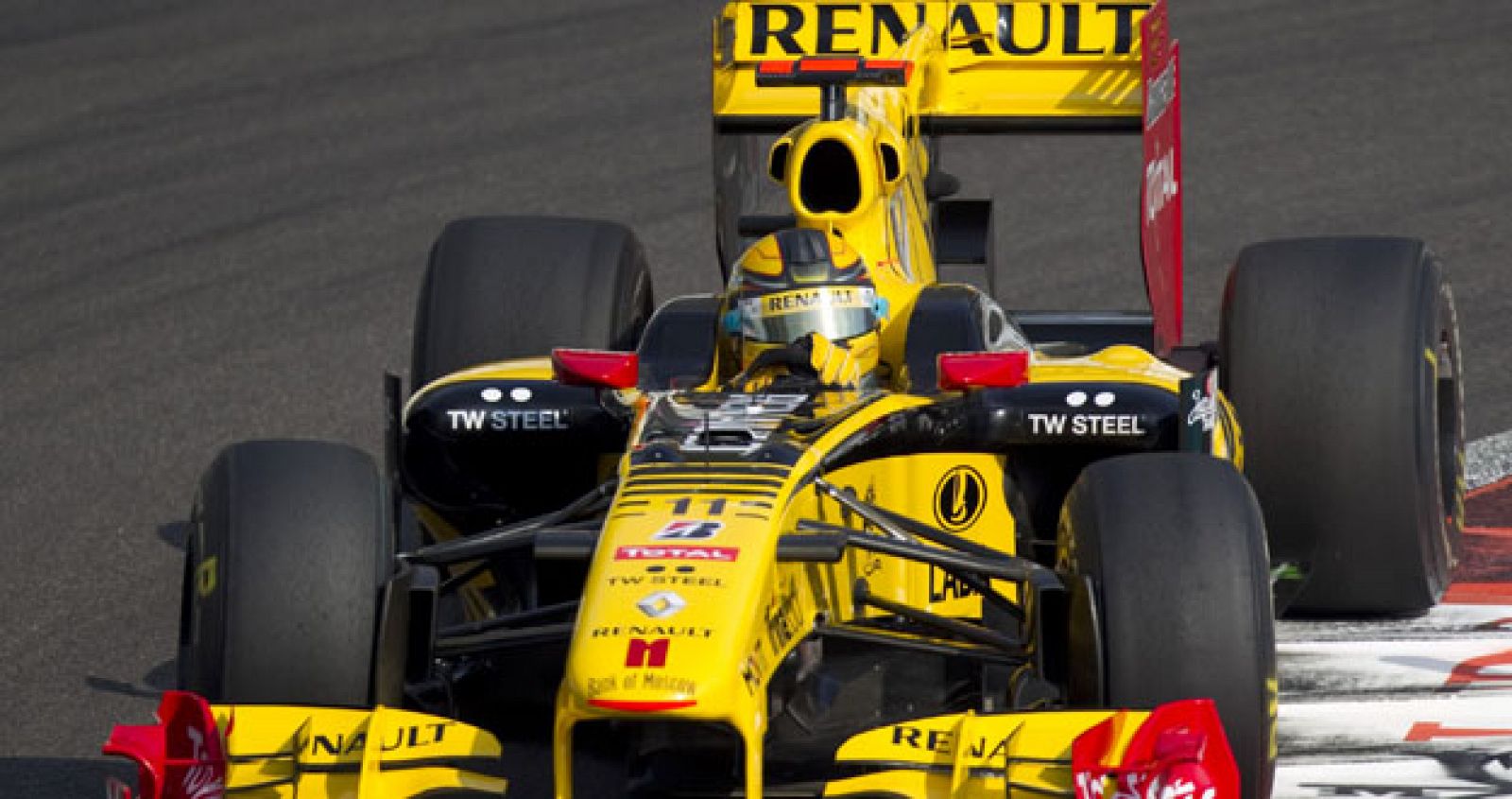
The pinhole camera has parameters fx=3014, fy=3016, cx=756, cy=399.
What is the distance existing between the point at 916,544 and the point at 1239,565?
79cm

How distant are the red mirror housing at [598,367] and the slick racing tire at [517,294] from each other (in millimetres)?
1455

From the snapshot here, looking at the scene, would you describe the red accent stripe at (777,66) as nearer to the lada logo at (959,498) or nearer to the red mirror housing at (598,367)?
the red mirror housing at (598,367)

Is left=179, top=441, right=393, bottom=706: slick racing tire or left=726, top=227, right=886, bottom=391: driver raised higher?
left=726, top=227, right=886, bottom=391: driver

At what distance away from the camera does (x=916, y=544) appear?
7.03m

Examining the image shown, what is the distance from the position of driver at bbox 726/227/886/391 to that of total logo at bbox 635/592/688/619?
65.2 inches

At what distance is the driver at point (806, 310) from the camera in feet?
26.2

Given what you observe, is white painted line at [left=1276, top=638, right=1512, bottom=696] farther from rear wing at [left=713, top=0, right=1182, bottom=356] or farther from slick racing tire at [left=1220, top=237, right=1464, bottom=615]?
rear wing at [left=713, top=0, right=1182, bottom=356]

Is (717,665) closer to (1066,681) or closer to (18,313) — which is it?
(1066,681)

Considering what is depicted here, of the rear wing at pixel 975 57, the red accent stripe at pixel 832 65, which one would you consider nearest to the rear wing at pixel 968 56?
the rear wing at pixel 975 57

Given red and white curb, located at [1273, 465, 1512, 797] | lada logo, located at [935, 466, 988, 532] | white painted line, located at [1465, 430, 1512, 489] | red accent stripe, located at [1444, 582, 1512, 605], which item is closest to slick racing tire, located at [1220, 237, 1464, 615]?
red and white curb, located at [1273, 465, 1512, 797]

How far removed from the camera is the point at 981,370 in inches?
298

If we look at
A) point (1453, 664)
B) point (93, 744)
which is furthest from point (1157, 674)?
point (93, 744)

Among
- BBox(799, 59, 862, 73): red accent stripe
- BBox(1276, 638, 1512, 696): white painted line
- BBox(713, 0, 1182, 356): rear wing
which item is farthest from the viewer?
BBox(713, 0, 1182, 356): rear wing

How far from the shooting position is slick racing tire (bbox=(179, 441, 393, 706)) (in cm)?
679
